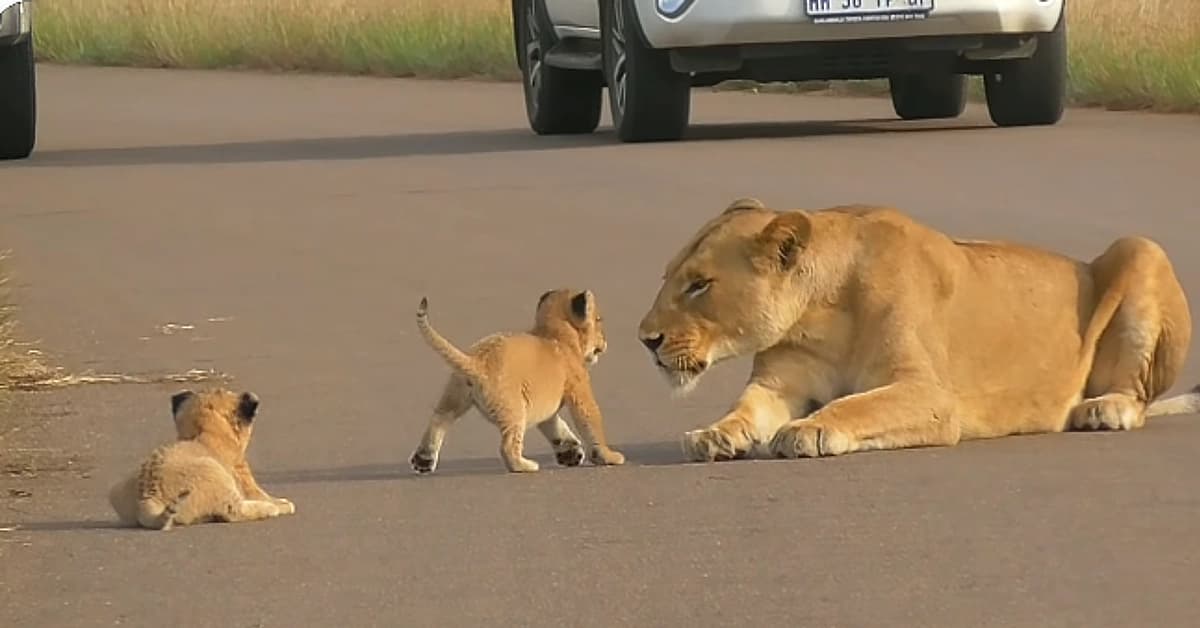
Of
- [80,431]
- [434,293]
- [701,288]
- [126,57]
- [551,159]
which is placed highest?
[701,288]

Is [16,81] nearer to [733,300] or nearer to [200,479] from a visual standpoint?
[733,300]

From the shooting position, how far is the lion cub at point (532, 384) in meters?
6.73

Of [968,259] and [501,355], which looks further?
[968,259]

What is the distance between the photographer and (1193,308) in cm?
954

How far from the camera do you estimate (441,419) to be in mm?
6910

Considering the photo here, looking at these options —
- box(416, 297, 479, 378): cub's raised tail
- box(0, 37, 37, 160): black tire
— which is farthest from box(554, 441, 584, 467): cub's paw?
box(0, 37, 37, 160): black tire

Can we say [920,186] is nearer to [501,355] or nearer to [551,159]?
[551,159]

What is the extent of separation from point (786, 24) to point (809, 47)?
12.9 inches

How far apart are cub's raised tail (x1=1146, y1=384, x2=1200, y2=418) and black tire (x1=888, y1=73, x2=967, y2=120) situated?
1012 centimetres

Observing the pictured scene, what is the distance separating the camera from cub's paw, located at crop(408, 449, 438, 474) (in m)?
6.96

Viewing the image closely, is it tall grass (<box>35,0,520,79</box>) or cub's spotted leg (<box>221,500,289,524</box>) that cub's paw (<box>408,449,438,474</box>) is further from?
tall grass (<box>35,0,520,79</box>)

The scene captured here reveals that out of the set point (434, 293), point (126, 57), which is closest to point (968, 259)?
point (434, 293)

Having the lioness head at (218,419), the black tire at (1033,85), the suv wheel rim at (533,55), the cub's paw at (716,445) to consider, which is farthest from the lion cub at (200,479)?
the suv wheel rim at (533,55)

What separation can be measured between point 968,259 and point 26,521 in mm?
2240
